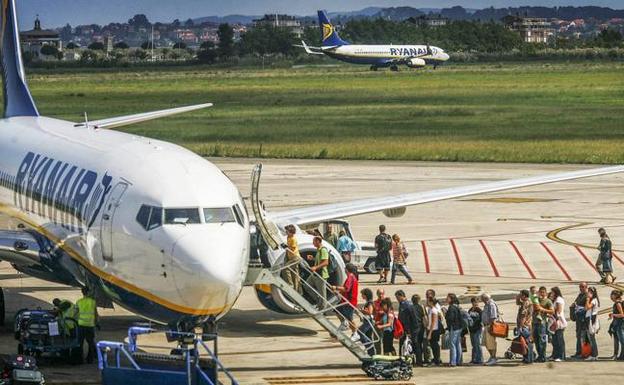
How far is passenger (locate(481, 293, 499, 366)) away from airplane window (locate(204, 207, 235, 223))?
773 centimetres

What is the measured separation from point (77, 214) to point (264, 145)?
234 ft

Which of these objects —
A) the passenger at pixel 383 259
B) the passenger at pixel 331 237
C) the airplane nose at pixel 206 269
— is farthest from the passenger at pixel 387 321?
the passenger at pixel 331 237

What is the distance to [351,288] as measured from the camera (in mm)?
36625

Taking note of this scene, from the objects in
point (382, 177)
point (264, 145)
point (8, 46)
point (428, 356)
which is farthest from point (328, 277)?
point (264, 145)

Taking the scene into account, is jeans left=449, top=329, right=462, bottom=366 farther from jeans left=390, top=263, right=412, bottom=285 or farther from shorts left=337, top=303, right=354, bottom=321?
jeans left=390, top=263, right=412, bottom=285

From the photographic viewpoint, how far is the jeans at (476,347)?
3397cm

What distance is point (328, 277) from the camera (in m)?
37.8

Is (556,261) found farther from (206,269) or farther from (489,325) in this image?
Answer: (206,269)

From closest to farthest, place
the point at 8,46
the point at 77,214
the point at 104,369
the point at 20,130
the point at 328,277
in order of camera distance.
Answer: the point at 104,369 < the point at 77,214 < the point at 328,277 < the point at 20,130 < the point at 8,46

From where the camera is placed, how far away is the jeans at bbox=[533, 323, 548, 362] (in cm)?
3412

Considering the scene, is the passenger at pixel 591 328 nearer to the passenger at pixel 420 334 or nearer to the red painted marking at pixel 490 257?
the passenger at pixel 420 334

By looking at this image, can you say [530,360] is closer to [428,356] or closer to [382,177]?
[428,356]

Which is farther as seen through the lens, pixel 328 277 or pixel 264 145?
pixel 264 145

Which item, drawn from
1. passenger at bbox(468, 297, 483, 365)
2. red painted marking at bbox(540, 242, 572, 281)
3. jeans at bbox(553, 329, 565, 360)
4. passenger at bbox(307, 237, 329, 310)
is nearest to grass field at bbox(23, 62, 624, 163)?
red painted marking at bbox(540, 242, 572, 281)
